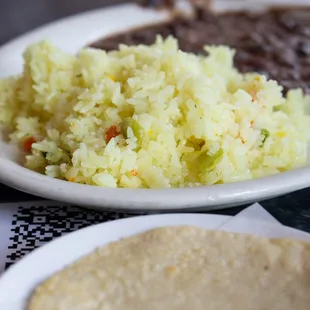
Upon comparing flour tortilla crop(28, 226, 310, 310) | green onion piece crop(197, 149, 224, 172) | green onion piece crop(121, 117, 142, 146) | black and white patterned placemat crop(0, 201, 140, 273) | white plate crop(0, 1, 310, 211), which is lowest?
black and white patterned placemat crop(0, 201, 140, 273)

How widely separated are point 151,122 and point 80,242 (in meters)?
0.43

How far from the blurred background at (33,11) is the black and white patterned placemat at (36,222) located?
1850 mm

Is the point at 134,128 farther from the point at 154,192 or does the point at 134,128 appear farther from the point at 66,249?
the point at 66,249

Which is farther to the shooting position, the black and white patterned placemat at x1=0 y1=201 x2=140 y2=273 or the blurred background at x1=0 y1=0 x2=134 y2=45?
the blurred background at x1=0 y1=0 x2=134 y2=45

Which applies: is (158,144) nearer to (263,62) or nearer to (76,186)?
(76,186)

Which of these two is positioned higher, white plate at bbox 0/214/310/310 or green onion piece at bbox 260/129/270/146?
green onion piece at bbox 260/129/270/146

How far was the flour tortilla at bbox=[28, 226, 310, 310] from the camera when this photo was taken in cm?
124

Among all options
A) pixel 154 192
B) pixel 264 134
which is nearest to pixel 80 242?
pixel 154 192

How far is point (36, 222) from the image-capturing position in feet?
5.62

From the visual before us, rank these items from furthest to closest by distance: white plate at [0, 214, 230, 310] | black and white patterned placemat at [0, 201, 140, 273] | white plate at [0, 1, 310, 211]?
black and white patterned placemat at [0, 201, 140, 273] < white plate at [0, 1, 310, 211] < white plate at [0, 214, 230, 310]

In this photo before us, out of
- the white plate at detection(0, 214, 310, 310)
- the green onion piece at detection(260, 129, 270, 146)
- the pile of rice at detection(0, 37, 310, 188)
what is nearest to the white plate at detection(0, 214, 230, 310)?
the white plate at detection(0, 214, 310, 310)

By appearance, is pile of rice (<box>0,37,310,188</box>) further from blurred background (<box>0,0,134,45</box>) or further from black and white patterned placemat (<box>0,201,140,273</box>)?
blurred background (<box>0,0,134,45</box>)

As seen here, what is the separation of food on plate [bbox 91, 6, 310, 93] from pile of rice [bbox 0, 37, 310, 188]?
2.03 feet

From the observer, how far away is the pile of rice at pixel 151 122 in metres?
1.63
